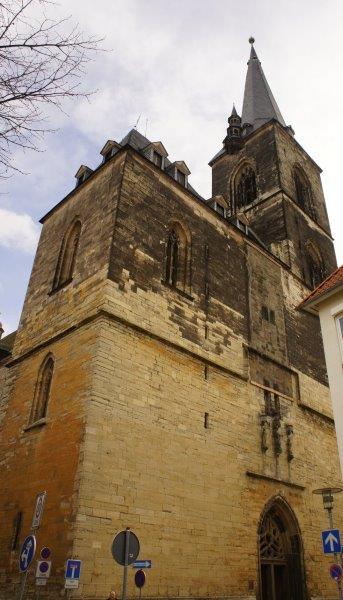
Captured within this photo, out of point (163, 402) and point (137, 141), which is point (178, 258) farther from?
point (137, 141)

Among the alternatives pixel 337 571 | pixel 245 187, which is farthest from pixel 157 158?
pixel 337 571

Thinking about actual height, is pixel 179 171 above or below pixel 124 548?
above

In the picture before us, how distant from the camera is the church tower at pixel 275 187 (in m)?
19.6

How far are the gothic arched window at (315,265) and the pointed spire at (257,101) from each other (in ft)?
25.2

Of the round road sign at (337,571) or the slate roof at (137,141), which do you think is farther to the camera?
the slate roof at (137,141)

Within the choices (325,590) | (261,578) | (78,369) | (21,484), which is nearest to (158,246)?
(78,369)

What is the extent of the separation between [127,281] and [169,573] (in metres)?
6.03

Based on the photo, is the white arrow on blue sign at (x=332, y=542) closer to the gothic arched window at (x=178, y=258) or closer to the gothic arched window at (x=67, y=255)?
the gothic arched window at (x=178, y=258)

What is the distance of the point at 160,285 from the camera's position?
12070 mm

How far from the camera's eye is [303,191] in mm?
23094

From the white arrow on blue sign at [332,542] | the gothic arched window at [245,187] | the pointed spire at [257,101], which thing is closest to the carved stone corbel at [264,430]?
the white arrow on blue sign at [332,542]

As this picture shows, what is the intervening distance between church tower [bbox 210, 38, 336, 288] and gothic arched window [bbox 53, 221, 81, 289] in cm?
709

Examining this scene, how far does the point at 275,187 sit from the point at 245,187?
2.48m

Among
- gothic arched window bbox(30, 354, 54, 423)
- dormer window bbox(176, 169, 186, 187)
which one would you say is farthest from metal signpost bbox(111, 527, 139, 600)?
dormer window bbox(176, 169, 186, 187)
